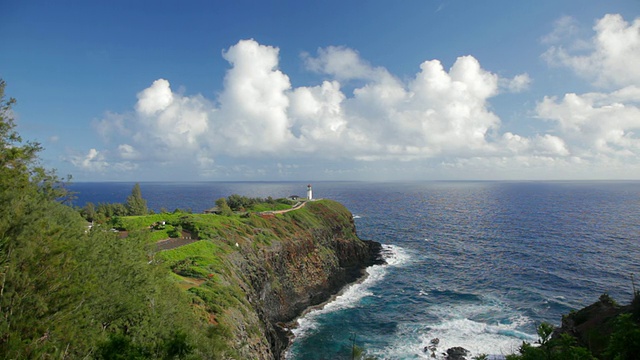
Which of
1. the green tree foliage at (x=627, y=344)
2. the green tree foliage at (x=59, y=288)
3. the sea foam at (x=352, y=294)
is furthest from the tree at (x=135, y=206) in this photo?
the green tree foliage at (x=627, y=344)

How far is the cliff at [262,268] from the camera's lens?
31.0 metres

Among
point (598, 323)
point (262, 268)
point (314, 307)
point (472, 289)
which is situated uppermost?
point (262, 268)

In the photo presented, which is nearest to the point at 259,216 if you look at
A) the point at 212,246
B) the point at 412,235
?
the point at 212,246

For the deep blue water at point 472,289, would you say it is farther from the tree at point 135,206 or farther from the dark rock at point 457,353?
the tree at point 135,206

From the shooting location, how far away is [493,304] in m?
49.8

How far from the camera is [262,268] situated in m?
50.9

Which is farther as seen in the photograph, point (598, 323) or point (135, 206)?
point (135, 206)

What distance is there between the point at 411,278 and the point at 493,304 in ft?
54.6

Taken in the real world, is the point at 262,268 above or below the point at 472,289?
above

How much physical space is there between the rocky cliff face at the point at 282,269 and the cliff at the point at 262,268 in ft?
0.42

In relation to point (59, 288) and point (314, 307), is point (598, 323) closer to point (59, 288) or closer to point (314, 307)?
point (314, 307)

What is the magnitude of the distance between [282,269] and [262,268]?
6.18 m

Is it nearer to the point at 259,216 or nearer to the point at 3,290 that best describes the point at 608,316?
the point at 3,290

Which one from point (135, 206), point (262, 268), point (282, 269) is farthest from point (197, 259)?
point (135, 206)
